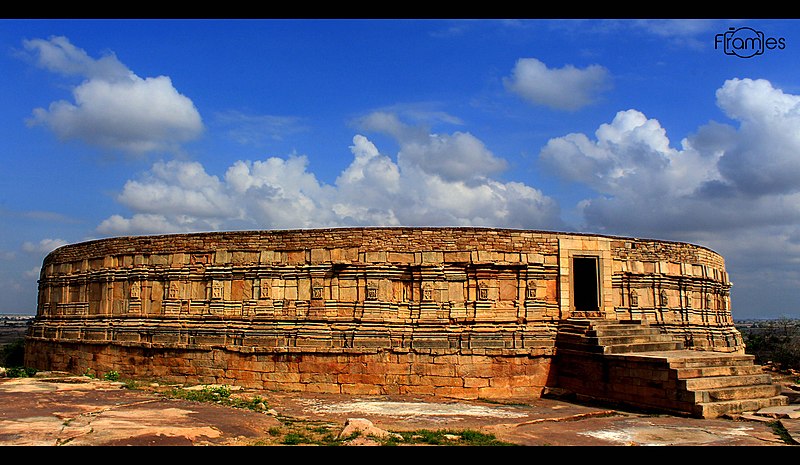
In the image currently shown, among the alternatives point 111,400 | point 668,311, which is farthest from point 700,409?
point 111,400

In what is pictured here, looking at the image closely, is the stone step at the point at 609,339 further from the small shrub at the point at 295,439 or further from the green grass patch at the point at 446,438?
the small shrub at the point at 295,439

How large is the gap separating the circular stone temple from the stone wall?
0.03 m

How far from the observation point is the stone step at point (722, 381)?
42.1ft

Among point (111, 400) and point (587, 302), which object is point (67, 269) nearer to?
point (111, 400)

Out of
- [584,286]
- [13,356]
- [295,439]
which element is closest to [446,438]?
[295,439]

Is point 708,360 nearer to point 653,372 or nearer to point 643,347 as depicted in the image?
point 653,372

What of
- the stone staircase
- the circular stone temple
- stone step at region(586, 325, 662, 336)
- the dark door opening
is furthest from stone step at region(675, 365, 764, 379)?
the dark door opening

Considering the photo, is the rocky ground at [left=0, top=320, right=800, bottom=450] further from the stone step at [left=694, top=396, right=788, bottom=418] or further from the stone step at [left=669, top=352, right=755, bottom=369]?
the stone step at [left=669, top=352, right=755, bottom=369]

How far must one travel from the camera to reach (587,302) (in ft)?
70.3

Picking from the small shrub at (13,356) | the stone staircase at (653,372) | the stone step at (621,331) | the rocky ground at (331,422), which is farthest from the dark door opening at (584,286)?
the small shrub at (13,356)

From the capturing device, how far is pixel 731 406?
12641mm

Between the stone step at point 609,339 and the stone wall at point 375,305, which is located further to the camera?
the stone wall at point 375,305

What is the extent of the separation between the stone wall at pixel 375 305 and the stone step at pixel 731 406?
4442mm

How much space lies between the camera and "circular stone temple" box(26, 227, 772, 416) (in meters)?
16.2
